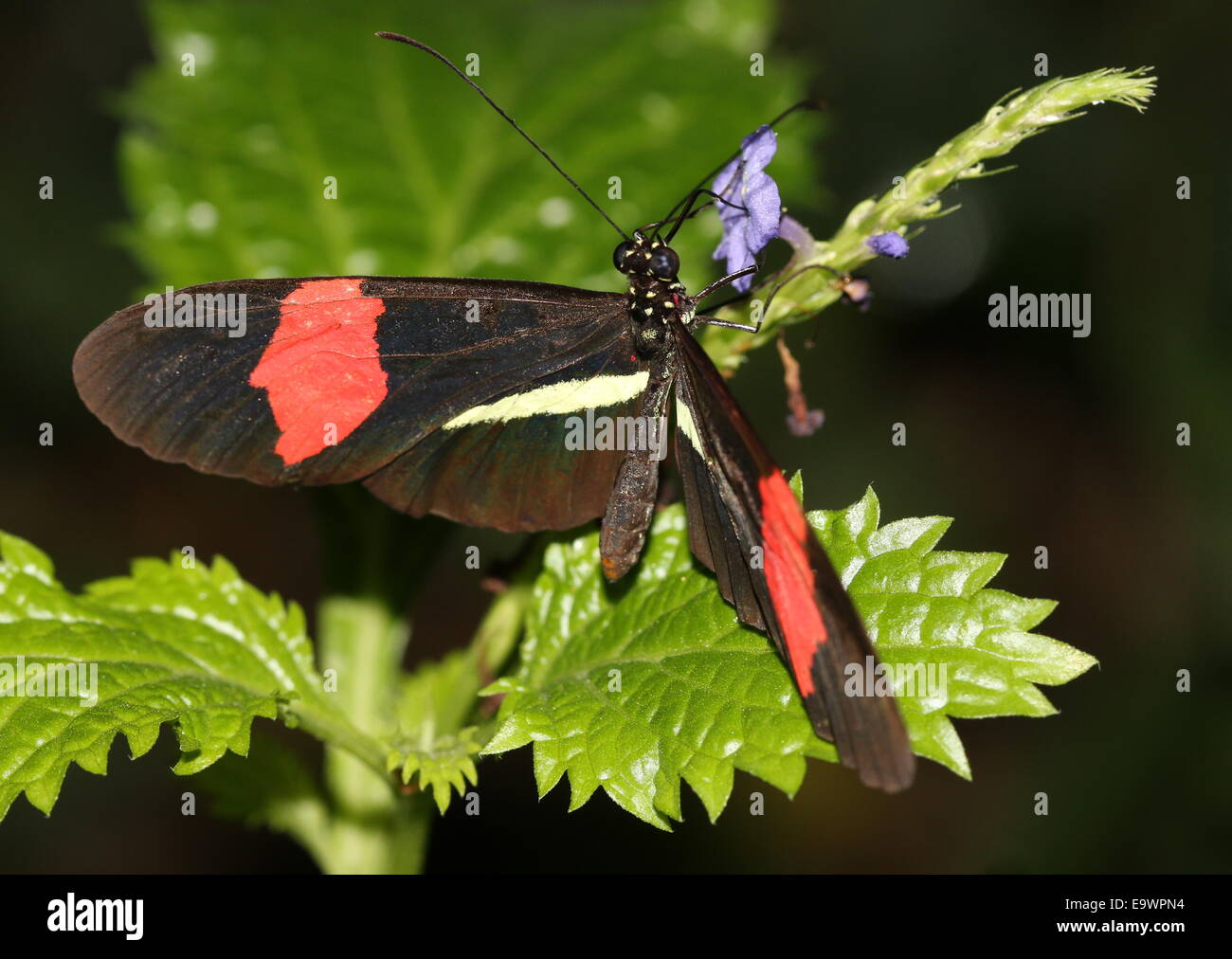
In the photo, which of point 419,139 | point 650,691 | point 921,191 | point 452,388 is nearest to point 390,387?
point 452,388

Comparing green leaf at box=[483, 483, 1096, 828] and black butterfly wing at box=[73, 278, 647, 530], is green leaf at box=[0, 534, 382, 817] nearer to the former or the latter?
black butterfly wing at box=[73, 278, 647, 530]

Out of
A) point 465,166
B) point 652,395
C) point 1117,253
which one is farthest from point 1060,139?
point 652,395

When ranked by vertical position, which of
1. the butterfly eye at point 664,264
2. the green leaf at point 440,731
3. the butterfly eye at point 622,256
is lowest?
the green leaf at point 440,731

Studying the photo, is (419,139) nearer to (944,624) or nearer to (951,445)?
(944,624)

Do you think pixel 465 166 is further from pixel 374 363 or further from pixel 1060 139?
pixel 1060 139

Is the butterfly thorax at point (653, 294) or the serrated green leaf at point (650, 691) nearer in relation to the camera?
the serrated green leaf at point (650, 691)

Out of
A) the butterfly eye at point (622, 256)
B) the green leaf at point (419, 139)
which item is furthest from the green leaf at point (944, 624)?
the green leaf at point (419, 139)

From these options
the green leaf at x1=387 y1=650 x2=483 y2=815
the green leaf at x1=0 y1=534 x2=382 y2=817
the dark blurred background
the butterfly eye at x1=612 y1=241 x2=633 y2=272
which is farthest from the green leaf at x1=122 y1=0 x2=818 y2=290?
the dark blurred background

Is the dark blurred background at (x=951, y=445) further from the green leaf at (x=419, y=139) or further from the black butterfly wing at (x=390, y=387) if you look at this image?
the black butterfly wing at (x=390, y=387)
